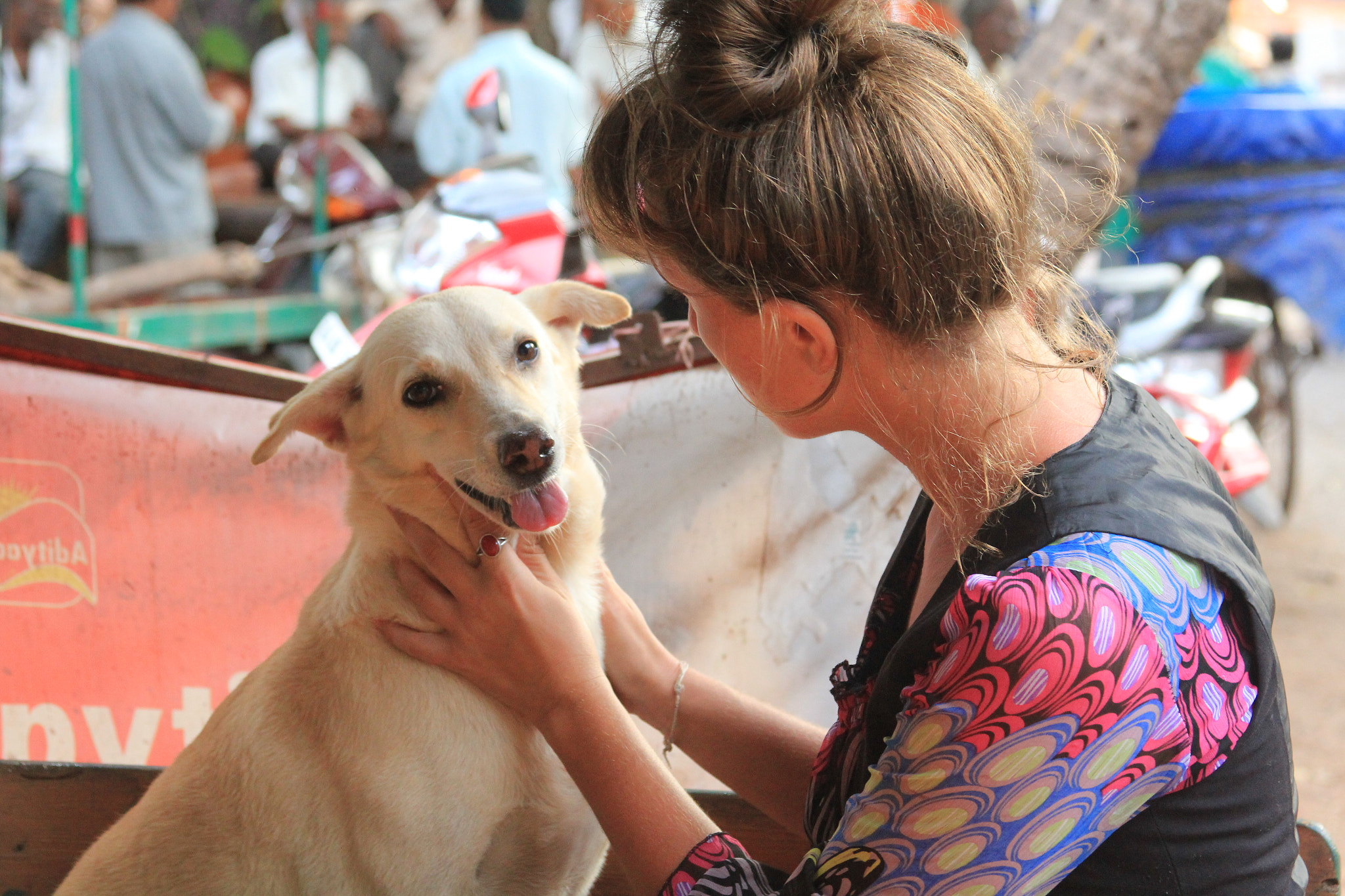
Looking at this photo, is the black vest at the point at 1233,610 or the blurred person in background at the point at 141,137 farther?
the blurred person in background at the point at 141,137

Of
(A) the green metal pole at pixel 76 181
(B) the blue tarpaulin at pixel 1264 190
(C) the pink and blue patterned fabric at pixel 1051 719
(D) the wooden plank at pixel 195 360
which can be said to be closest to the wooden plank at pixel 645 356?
(D) the wooden plank at pixel 195 360

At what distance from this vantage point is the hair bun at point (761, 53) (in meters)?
1.08

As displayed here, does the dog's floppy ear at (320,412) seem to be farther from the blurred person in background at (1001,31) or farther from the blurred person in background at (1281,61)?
the blurred person in background at (1281,61)

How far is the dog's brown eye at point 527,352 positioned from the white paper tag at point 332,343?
67cm

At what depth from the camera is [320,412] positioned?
1548mm

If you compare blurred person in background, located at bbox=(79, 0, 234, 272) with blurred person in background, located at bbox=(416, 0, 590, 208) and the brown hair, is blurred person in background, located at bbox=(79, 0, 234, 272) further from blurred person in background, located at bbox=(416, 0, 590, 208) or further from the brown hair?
the brown hair

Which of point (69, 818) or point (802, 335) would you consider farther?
point (69, 818)

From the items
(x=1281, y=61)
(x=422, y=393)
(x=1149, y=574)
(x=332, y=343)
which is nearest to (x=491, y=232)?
(x=332, y=343)

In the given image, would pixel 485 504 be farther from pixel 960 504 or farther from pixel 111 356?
pixel 111 356

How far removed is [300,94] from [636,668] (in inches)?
299

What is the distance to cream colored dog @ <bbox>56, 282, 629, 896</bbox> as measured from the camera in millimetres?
1369

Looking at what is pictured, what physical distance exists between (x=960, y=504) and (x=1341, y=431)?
830cm

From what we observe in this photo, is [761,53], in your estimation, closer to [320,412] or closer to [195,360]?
[320,412]

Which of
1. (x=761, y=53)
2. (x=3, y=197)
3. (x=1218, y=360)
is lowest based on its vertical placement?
(x=1218, y=360)
